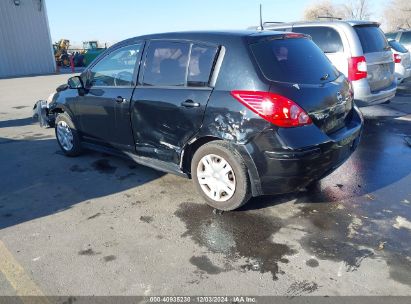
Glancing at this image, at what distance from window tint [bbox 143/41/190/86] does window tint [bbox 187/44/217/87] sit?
8cm

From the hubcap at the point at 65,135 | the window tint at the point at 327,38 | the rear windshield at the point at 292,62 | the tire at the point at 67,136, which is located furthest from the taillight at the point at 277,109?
the window tint at the point at 327,38

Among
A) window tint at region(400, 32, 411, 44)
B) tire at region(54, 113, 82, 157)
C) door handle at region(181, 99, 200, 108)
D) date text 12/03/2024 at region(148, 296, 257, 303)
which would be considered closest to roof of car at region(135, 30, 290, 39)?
door handle at region(181, 99, 200, 108)

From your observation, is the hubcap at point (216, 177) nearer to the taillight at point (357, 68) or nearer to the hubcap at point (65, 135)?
the hubcap at point (65, 135)

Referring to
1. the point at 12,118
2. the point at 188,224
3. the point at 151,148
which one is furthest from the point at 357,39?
the point at 12,118

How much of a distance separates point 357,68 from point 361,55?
10.3 inches

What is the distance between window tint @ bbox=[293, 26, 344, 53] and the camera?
650 cm

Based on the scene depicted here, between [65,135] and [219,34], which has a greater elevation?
[219,34]

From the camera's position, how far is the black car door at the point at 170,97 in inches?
142

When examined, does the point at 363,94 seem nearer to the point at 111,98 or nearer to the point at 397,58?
the point at 111,98

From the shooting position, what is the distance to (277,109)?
3.14 metres

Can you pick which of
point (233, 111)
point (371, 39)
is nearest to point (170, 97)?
point (233, 111)

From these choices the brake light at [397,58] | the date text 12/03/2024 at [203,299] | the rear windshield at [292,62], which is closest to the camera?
the date text 12/03/2024 at [203,299]

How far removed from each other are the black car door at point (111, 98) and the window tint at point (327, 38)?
3.89m

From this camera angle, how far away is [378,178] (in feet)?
14.6
